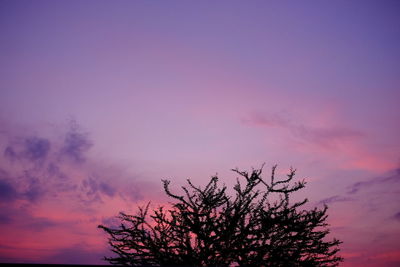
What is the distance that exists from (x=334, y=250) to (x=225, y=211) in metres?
3.90

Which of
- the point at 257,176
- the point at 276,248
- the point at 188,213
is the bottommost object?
the point at 276,248

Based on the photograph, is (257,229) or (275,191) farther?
(275,191)

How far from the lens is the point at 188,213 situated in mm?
13680

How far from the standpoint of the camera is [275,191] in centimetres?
1414

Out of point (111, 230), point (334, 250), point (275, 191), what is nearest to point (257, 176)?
point (275, 191)

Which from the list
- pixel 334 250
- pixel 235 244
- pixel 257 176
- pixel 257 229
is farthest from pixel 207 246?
pixel 334 250

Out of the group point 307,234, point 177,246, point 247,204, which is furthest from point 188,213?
point 307,234

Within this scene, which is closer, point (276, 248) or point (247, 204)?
point (276, 248)

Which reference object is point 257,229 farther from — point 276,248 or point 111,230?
point 111,230

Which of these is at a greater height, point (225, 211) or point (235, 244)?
point (225, 211)

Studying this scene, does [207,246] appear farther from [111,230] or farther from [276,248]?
[111,230]

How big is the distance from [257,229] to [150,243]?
11.6ft

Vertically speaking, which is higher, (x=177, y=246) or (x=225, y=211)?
(x=225, y=211)

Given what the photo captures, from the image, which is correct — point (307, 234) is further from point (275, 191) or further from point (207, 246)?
point (207, 246)
